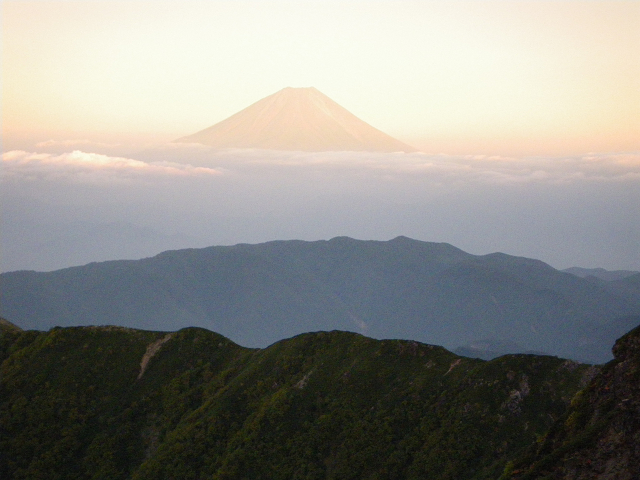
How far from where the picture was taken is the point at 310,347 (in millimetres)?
89250

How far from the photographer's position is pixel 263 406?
80.4 m

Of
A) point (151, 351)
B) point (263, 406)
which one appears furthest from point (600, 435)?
point (151, 351)

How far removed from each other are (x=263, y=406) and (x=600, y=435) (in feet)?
171

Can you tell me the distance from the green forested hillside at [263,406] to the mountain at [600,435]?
23817 millimetres

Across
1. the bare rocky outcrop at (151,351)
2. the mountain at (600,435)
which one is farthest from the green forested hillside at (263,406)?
the mountain at (600,435)

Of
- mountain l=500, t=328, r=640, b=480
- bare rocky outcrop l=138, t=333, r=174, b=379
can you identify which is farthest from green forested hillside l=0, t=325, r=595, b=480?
mountain l=500, t=328, r=640, b=480

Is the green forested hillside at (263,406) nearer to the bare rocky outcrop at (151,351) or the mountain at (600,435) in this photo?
the bare rocky outcrop at (151,351)

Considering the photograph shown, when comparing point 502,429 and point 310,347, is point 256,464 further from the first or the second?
point 502,429

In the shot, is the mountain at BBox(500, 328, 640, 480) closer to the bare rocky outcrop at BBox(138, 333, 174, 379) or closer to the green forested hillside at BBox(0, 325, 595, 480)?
the green forested hillside at BBox(0, 325, 595, 480)

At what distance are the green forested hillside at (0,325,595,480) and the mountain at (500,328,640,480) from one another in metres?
23.8

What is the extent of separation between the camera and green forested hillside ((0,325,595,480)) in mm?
67250

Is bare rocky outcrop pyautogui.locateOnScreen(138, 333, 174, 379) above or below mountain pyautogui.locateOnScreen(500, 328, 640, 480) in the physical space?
below

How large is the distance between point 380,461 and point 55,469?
40115mm

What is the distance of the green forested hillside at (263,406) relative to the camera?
221 ft
